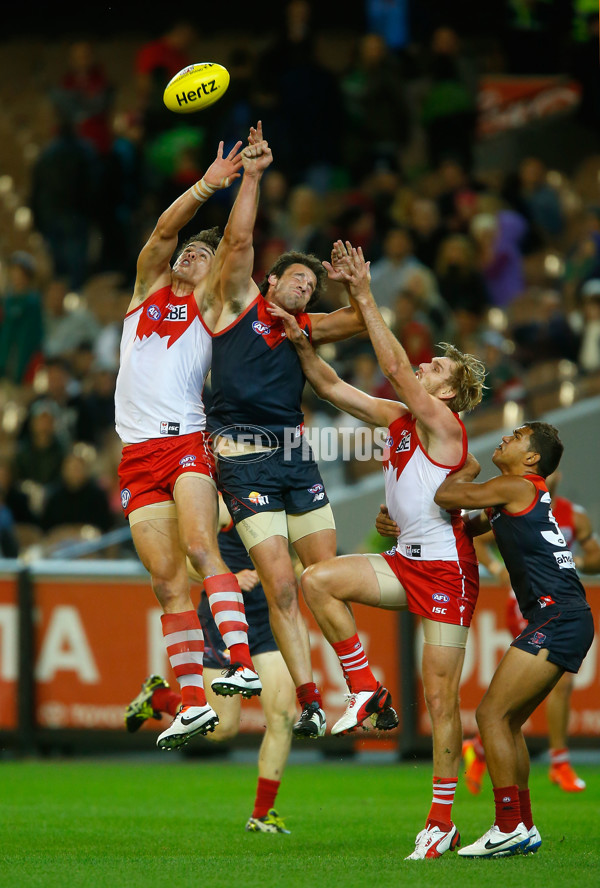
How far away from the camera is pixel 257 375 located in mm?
8250

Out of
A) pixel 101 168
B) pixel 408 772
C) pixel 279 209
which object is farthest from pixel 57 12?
pixel 408 772

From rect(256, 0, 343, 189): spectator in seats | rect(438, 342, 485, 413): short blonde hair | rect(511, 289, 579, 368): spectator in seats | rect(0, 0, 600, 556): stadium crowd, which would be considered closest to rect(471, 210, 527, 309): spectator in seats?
Result: rect(0, 0, 600, 556): stadium crowd

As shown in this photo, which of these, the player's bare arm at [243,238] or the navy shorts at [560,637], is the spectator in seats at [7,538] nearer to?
the player's bare arm at [243,238]

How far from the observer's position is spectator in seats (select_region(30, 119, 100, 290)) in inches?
671

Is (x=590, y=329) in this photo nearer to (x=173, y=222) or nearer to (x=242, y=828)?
(x=242, y=828)

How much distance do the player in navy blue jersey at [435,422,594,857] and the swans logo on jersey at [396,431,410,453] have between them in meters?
0.35

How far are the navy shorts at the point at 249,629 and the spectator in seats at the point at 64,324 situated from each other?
25.5ft

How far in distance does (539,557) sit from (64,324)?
1010 centimetres

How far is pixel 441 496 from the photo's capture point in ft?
26.4

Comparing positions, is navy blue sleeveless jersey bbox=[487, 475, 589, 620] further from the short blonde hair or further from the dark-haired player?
the dark-haired player

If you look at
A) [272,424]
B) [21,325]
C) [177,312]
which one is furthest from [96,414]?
[272,424]

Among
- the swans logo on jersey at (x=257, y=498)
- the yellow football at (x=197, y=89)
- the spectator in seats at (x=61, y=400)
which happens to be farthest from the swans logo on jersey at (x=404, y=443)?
the spectator in seats at (x=61, y=400)

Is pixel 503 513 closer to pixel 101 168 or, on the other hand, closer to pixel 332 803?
pixel 332 803

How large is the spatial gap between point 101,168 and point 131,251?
107cm
